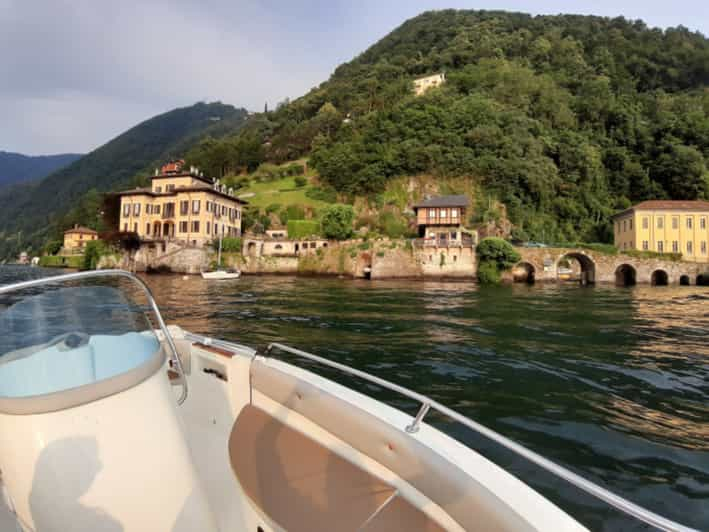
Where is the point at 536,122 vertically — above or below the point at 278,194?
above

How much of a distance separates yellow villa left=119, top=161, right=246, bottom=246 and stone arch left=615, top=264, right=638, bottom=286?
47.6 metres

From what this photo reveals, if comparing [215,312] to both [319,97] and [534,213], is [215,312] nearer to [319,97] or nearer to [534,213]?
[534,213]

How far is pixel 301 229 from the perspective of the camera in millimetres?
49188

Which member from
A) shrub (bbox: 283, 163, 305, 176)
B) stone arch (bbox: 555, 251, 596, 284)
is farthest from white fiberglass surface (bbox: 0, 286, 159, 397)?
shrub (bbox: 283, 163, 305, 176)

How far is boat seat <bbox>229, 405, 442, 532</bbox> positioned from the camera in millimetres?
1581

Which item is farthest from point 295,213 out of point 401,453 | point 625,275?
point 401,453

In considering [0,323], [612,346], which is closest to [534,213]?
[612,346]

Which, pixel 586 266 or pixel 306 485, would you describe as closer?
pixel 306 485

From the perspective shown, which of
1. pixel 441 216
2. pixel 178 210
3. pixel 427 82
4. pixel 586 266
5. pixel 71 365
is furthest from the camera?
pixel 427 82

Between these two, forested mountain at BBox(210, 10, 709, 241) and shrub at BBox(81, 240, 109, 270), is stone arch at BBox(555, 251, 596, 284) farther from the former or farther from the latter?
shrub at BBox(81, 240, 109, 270)

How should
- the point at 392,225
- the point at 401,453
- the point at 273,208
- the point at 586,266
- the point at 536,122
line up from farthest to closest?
the point at 536,122
the point at 273,208
the point at 392,225
the point at 586,266
the point at 401,453

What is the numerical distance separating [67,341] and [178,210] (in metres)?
51.2

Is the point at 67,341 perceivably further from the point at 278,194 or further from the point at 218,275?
the point at 278,194

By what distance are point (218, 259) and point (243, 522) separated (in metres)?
44.8
